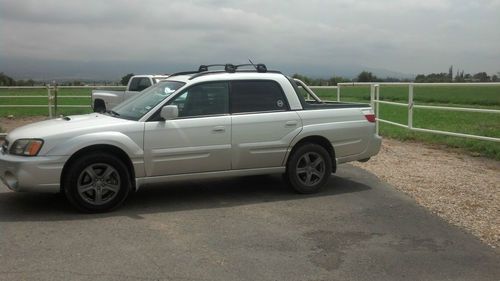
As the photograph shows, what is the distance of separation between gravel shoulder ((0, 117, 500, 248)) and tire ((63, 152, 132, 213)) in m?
3.69

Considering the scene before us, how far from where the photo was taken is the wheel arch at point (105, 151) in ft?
20.6

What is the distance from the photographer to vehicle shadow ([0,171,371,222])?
6373 mm

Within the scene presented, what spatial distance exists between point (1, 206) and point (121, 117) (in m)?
1.76

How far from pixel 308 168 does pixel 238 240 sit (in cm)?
238

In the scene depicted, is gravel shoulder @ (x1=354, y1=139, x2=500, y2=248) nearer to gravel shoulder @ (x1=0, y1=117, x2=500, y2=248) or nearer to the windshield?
gravel shoulder @ (x1=0, y1=117, x2=500, y2=248)

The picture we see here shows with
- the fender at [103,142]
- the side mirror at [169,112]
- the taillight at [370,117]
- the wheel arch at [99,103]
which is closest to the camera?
the fender at [103,142]

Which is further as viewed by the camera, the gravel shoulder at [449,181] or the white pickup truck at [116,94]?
the white pickup truck at [116,94]

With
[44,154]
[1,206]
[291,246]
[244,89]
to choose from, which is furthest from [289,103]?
[1,206]

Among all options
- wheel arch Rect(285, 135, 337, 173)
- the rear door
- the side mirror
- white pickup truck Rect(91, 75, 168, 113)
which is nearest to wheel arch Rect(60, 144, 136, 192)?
the side mirror

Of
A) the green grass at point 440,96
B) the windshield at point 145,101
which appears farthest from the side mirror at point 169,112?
the green grass at point 440,96

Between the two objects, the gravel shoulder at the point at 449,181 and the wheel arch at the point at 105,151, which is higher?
the wheel arch at the point at 105,151

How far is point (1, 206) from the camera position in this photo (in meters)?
6.68

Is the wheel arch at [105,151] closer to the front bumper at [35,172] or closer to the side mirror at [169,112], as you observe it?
the front bumper at [35,172]

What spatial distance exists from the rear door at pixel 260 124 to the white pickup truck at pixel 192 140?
13 mm
